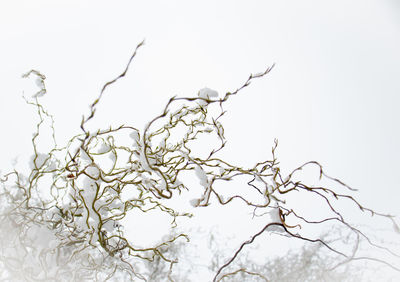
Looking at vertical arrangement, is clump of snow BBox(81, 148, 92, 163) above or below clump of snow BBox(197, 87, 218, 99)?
below

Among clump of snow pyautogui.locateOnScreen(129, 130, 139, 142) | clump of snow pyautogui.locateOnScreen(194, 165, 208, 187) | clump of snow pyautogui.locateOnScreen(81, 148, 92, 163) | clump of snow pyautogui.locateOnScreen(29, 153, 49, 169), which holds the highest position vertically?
clump of snow pyautogui.locateOnScreen(129, 130, 139, 142)

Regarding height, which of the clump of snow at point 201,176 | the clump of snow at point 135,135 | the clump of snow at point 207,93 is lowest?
the clump of snow at point 201,176

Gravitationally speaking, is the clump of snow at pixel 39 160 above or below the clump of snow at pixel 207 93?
below

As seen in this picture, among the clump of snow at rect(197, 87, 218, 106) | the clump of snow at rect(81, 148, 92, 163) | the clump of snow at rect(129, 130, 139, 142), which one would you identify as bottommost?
the clump of snow at rect(81, 148, 92, 163)

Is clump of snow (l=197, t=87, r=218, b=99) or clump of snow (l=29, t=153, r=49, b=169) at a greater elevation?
clump of snow (l=197, t=87, r=218, b=99)

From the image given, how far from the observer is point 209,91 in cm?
19

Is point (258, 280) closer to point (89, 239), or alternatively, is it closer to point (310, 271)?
point (310, 271)

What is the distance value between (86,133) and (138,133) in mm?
26

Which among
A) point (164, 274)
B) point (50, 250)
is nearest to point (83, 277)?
point (50, 250)

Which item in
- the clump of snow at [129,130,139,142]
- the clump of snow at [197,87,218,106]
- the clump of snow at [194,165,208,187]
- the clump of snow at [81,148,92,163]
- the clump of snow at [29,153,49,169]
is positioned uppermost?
the clump of snow at [197,87,218,106]

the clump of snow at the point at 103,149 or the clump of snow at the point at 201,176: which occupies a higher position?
the clump of snow at the point at 103,149

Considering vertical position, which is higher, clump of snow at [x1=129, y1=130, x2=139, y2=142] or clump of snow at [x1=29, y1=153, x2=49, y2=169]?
clump of snow at [x1=129, y1=130, x2=139, y2=142]

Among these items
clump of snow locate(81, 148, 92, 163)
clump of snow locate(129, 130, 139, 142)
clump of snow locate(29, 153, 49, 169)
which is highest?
clump of snow locate(129, 130, 139, 142)

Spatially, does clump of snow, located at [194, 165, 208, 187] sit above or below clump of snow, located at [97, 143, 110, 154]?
below
